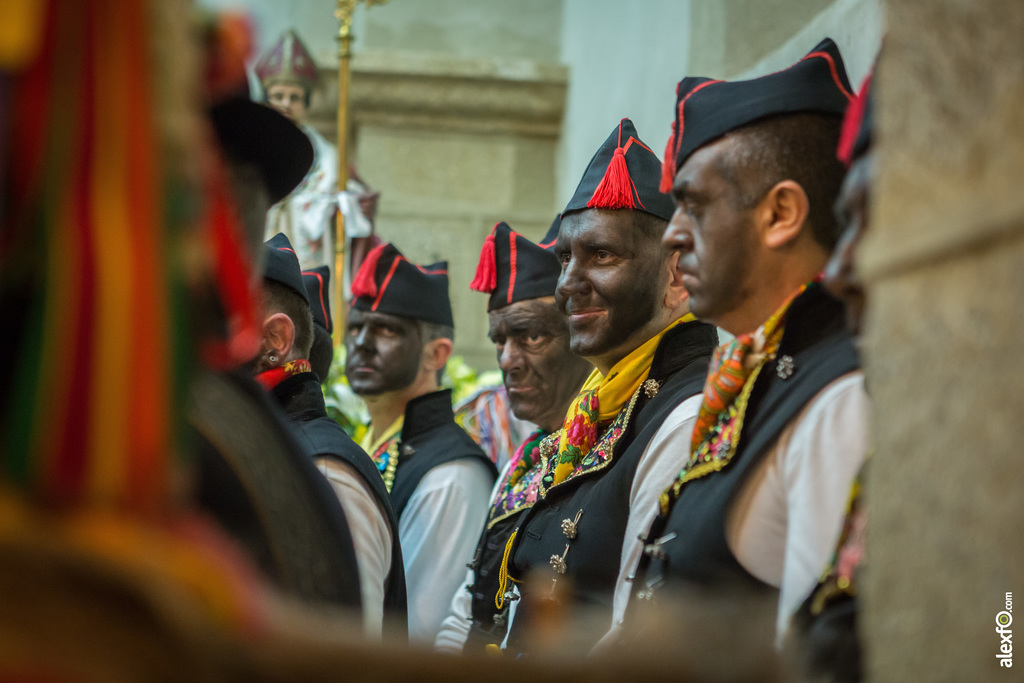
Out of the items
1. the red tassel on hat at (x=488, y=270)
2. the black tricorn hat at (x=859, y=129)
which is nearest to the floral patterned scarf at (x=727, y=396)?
the black tricorn hat at (x=859, y=129)

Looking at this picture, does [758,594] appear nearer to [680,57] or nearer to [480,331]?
[680,57]

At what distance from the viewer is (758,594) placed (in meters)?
1.71

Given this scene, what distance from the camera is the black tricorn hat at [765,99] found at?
198 cm

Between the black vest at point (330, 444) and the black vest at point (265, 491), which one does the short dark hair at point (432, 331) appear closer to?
the black vest at point (330, 444)

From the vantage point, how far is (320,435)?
2.54 metres

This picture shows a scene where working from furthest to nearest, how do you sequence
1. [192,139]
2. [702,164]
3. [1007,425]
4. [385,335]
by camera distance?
[385,335], [702,164], [1007,425], [192,139]

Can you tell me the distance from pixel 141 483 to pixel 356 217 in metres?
6.24

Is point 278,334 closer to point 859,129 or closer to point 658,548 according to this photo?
point 658,548

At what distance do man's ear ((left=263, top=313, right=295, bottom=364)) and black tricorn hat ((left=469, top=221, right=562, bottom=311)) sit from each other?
3.88ft

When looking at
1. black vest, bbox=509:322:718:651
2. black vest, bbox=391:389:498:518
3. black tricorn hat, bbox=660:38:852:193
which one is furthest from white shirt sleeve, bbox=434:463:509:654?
black tricorn hat, bbox=660:38:852:193

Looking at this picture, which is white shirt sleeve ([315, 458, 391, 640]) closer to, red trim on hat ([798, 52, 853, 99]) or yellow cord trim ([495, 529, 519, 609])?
yellow cord trim ([495, 529, 519, 609])

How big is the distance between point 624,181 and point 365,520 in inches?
48.5

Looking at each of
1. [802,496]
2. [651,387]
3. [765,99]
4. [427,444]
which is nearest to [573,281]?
[651,387]

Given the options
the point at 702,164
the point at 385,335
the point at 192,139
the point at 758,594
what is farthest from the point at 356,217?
the point at 192,139
